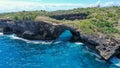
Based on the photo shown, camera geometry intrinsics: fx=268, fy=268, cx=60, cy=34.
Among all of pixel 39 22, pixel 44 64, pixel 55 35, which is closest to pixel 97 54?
pixel 44 64

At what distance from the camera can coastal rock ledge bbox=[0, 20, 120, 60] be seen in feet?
268

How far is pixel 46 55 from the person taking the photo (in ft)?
285

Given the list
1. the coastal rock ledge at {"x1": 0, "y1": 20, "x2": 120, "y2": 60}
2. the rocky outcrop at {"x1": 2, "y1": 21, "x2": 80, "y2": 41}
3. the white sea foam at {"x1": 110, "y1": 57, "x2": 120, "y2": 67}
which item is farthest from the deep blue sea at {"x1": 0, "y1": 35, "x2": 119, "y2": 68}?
the rocky outcrop at {"x1": 2, "y1": 21, "x2": 80, "y2": 41}

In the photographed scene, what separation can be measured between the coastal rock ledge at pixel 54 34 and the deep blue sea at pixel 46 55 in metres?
2.77

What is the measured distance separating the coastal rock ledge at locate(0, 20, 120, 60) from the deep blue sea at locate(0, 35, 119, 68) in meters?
2.77

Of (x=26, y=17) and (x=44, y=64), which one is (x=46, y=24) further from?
(x=44, y=64)

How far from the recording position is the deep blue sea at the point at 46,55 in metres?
76.1

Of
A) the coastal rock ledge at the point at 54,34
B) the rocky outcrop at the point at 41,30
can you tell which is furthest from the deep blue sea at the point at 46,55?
the rocky outcrop at the point at 41,30

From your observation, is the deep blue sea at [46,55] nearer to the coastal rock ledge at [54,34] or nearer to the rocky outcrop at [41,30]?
Result: the coastal rock ledge at [54,34]

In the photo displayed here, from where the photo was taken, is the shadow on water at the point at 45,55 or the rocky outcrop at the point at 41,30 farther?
the rocky outcrop at the point at 41,30

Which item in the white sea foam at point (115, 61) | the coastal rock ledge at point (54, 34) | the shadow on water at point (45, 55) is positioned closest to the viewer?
the shadow on water at point (45, 55)

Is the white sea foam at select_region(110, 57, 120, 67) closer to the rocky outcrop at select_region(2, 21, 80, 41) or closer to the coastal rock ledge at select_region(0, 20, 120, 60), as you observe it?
the coastal rock ledge at select_region(0, 20, 120, 60)

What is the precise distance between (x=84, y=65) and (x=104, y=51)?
8.98m

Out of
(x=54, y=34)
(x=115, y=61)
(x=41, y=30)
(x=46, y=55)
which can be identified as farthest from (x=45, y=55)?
(x=41, y=30)
